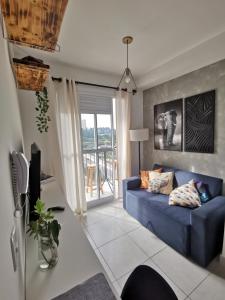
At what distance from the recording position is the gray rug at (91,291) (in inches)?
26.9

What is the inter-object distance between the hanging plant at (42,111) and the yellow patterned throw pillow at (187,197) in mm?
2189

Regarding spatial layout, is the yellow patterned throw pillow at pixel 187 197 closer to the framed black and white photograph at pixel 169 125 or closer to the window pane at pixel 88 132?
the framed black and white photograph at pixel 169 125

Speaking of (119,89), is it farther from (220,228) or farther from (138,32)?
(220,228)

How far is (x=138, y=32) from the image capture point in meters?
1.86

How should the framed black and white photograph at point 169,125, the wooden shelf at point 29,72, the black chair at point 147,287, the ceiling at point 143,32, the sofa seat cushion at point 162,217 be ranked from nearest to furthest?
1. the black chair at point 147,287
2. the wooden shelf at point 29,72
3. the ceiling at point 143,32
4. the sofa seat cushion at point 162,217
5. the framed black and white photograph at point 169,125

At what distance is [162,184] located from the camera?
8.65ft

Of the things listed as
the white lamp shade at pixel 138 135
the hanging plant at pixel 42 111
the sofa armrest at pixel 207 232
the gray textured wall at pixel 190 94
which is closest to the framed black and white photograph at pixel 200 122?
the gray textured wall at pixel 190 94

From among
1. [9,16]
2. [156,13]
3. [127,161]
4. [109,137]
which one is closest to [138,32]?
[156,13]

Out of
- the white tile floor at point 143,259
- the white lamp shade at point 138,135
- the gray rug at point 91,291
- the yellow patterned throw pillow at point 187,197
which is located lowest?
the white tile floor at point 143,259

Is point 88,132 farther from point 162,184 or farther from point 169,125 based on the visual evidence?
point 162,184

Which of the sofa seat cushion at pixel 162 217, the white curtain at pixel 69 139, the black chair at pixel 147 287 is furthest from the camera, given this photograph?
the white curtain at pixel 69 139

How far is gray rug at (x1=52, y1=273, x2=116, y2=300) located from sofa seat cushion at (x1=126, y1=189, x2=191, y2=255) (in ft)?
4.62

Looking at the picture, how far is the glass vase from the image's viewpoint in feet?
2.84

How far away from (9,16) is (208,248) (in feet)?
8.20
